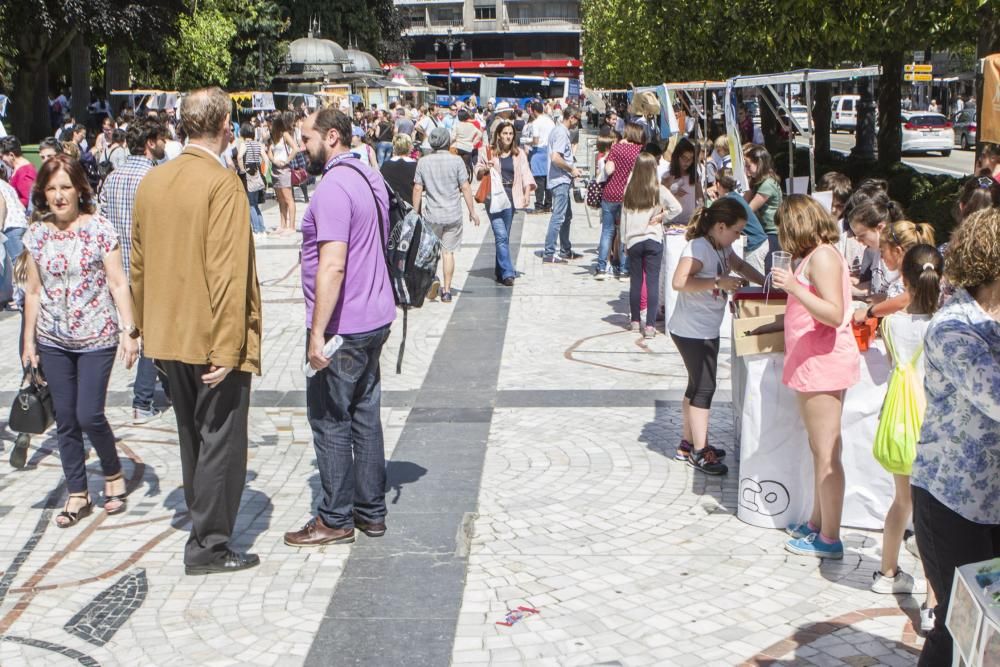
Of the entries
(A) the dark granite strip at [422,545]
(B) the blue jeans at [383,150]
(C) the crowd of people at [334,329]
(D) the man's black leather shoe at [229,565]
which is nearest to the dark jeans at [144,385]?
(C) the crowd of people at [334,329]

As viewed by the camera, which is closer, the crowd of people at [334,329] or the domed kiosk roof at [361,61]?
the crowd of people at [334,329]

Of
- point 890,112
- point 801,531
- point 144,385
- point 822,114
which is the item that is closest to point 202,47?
point 822,114

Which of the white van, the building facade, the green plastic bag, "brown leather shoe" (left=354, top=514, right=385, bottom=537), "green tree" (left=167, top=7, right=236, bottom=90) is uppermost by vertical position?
the building facade

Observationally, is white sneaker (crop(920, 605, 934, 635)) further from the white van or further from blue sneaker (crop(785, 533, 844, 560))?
the white van

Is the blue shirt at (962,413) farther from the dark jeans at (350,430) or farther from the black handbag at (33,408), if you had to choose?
the black handbag at (33,408)

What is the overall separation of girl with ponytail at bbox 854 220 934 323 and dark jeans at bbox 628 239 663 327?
3.42 m

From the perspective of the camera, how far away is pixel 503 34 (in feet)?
364

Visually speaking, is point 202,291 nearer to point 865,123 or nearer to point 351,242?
point 351,242

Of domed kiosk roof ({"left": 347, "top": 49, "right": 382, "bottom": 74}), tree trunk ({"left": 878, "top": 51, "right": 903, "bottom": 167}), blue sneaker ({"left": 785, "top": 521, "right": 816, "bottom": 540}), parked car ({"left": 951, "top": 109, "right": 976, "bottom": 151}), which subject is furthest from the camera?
domed kiosk roof ({"left": 347, "top": 49, "right": 382, "bottom": 74})

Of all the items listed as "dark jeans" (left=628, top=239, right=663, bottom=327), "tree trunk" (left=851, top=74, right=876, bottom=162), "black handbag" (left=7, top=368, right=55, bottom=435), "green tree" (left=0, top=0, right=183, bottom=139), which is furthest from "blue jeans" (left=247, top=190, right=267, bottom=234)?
"green tree" (left=0, top=0, right=183, bottom=139)

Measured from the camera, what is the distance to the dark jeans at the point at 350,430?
5.12 meters

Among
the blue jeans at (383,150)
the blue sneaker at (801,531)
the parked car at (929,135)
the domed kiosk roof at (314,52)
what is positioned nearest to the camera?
the blue sneaker at (801,531)

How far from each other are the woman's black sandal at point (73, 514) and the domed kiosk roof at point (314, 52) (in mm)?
45317

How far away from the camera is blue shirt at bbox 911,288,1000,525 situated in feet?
10.3
